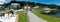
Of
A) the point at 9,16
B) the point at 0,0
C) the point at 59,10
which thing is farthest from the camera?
the point at 59,10

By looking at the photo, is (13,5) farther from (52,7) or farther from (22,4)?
(52,7)

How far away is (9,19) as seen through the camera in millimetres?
2824

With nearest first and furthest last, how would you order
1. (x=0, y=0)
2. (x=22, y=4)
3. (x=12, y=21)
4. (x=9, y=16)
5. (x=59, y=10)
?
(x=12, y=21), (x=9, y=16), (x=0, y=0), (x=59, y=10), (x=22, y=4)

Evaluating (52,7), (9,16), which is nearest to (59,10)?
(52,7)

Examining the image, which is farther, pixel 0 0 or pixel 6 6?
pixel 6 6

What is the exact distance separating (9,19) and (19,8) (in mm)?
2575

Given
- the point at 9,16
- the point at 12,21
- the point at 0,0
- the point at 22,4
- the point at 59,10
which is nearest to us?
the point at 12,21

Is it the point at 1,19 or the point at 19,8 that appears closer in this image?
the point at 1,19

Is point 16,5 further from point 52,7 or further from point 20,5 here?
point 52,7

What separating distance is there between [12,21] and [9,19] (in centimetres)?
9

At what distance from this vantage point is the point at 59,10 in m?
4.10

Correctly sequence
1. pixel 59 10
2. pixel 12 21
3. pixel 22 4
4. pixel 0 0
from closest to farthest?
pixel 12 21 < pixel 0 0 < pixel 59 10 < pixel 22 4

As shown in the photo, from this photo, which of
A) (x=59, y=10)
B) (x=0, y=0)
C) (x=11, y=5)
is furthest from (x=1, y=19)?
(x=11, y=5)

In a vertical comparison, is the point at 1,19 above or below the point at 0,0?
below
